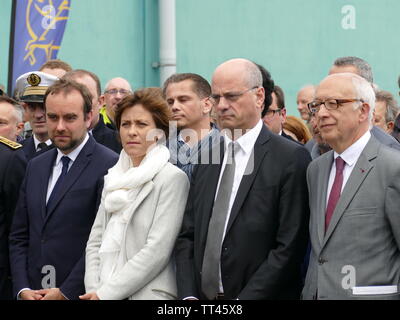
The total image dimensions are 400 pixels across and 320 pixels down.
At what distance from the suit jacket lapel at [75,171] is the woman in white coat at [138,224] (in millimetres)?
262

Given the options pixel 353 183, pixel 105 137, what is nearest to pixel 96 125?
pixel 105 137

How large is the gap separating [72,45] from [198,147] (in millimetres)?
5419

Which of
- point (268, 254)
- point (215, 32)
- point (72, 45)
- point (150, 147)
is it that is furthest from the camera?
point (215, 32)

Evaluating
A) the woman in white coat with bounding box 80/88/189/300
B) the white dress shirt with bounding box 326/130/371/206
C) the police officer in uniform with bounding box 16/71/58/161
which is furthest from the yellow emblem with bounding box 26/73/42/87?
the white dress shirt with bounding box 326/130/371/206

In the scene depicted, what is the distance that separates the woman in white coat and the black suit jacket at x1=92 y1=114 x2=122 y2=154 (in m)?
1.62

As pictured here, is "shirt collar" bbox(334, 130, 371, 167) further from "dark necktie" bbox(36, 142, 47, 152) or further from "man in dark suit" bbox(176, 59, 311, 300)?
"dark necktie" bbox(36, 142, 47, 152)

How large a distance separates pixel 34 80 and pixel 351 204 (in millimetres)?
3039

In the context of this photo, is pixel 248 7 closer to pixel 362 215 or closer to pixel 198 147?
pixel 198 147

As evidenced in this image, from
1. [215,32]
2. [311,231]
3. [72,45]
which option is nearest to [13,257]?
[311,231]

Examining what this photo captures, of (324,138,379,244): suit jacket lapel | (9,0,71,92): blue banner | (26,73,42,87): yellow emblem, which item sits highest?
(9,0,71,92): blue banner

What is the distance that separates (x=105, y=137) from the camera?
739 cm

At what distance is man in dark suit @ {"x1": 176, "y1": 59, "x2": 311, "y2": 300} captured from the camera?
A: 519cm

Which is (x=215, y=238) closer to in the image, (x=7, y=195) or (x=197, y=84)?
(x=7, y=195)
